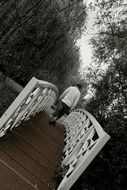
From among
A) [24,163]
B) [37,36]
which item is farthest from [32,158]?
[37,36]

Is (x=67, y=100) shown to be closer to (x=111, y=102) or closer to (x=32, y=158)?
(x=111, y=102)

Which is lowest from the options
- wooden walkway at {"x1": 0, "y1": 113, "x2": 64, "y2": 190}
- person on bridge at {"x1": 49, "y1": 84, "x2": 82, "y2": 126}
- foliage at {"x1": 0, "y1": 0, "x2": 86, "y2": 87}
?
wooden walkway at {"x1": 0, "y1": 113, "x2": 64, "y2": 190}

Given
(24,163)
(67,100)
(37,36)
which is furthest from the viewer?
(37,36)

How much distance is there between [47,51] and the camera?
55.3ft

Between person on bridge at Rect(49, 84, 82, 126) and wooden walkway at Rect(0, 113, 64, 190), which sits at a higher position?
person on bridge at Rect(49, 84, 82, 126)

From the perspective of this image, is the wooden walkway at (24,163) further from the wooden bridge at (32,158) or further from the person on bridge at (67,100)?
the person on bridge at (67,100)

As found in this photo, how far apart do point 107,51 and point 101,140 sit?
8.57 meters

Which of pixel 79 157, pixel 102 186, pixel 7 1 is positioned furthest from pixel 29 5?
pixel 79 157

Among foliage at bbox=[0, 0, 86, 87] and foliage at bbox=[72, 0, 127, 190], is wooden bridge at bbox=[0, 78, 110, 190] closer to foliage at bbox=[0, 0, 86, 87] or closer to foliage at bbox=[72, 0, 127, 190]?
foliage at bbox=[72, 0, 127, 190]

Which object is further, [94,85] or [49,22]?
[49,22]

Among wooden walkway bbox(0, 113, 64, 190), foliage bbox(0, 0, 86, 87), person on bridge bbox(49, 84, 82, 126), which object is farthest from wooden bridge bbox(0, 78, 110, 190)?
foliage bbox(0, 0, 86, 87)

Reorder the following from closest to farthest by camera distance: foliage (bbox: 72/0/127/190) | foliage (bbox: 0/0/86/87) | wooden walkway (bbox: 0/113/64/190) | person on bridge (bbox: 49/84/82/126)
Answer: wooden walkway (bbox: 0/113/64/190) → foliage (bbox: 72/0/127/190) → person on bridge (bbox: 49/84/82/126) → foliage (bbox: 0/0/86/87)

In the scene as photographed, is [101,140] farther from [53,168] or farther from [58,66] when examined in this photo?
[58,66]

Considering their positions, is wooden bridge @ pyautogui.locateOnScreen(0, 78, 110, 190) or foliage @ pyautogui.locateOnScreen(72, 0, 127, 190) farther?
foliage @ pyautogui.locateOnScreen(72, 0, 127, 190)
